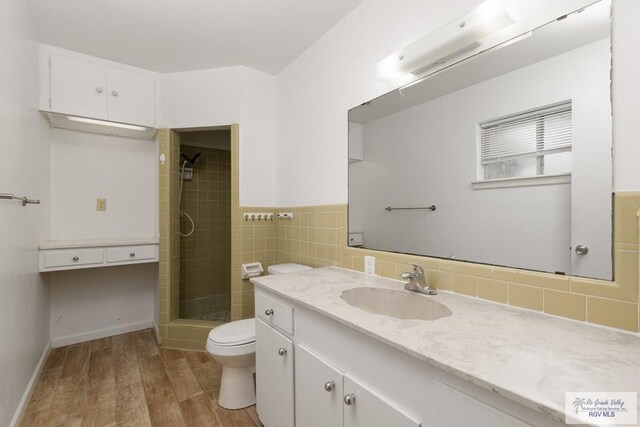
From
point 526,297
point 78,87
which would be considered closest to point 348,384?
point 526,297

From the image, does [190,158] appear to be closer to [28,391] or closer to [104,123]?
[104,123]

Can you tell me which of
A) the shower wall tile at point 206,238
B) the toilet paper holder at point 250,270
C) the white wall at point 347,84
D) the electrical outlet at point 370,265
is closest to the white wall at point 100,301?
the shower wall tile at point 206,238

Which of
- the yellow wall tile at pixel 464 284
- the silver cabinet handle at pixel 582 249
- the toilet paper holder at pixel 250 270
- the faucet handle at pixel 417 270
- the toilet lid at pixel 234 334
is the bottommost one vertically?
the toilet lid at pixel 234 334

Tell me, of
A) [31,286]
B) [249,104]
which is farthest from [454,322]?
[31,286]

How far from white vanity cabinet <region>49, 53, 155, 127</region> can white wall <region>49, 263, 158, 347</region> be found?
4.72ft

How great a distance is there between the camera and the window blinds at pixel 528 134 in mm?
980

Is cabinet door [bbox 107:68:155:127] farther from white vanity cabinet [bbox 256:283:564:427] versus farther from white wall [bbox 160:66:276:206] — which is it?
white vanity cabinet [bbox 256:283:564:427]

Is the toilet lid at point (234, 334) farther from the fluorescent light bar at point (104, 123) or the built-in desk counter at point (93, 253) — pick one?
the fluorescent light bar at point (104, 123)

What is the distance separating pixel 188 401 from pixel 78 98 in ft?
7.97

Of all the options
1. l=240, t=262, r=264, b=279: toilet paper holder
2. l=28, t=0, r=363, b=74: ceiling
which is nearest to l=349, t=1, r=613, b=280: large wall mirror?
l=28, t=0, r=363, b=74: ceiling

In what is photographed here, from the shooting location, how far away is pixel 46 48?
7.16 feet

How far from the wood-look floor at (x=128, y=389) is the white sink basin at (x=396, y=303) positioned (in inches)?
39.3

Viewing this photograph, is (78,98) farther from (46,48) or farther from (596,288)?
(596,288)

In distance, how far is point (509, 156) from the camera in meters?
1.13
